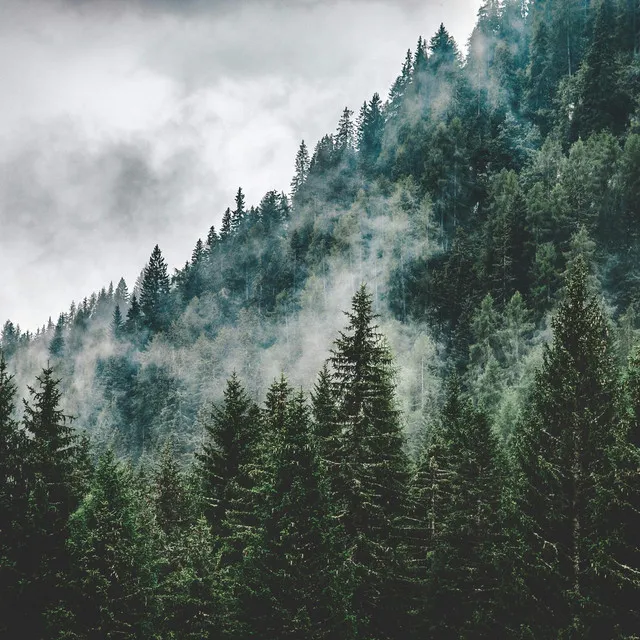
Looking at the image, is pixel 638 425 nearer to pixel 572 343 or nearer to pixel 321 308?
pixel 572 343

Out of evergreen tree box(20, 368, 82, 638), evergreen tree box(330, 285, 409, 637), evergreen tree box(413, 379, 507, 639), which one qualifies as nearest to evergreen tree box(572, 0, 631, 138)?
evergreen tree box(413, 379, 507, 639)

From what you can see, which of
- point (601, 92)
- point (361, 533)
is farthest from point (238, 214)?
point (361, 533)

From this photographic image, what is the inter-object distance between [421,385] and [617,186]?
36.3 metres

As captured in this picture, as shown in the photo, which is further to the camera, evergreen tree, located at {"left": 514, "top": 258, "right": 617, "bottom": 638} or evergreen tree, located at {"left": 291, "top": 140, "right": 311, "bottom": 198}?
evergreen tree, located at {"left": 291, "top": 140, "right": 311, "bottom": 198}

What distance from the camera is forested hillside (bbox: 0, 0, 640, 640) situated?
765 inches

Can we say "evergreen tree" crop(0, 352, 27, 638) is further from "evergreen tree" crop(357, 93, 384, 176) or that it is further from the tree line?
"evergreen tree" crop(357, 93, 384, 176)

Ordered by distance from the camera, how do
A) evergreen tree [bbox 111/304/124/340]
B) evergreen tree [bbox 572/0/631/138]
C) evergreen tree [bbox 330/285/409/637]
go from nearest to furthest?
evergreen tree [bbox 330/285/409/637]
evergreen tree [bbox 572/0/631/138]
evergreen tree [bbox 111/304/124/340]

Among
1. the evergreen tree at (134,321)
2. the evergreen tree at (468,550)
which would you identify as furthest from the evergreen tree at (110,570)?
the evergreen tree at (134,321)

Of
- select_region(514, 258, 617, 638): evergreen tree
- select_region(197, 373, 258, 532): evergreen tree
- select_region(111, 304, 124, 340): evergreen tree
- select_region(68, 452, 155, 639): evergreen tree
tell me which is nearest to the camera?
select_region(514, 258, 617, 638): evergreen tree

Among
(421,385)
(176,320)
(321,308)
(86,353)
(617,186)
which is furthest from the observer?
(86,353)

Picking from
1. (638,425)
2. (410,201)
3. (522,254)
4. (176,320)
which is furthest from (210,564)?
→ (176,320)

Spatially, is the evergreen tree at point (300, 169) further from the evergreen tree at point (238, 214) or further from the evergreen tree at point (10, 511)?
the evergreen tree at point (10, 511)

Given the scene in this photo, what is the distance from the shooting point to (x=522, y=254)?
288 ft

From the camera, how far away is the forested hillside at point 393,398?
19438mm
